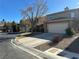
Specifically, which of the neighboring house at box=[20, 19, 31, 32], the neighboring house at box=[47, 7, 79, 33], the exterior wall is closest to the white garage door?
the neighboring house at box=[47, 7, 79, 33]

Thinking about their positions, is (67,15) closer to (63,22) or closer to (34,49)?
(63,22)

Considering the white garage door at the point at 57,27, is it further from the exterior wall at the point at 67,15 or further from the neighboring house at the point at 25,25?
the neighboring house at the point at 25,25

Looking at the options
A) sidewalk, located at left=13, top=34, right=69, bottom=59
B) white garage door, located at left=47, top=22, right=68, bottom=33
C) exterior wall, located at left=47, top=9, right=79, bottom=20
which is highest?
exterior wall, located at left=47, top=9, right=79, bottom=20

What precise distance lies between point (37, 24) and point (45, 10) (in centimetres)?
500

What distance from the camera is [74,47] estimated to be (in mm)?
16891

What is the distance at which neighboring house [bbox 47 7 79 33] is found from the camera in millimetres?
28803

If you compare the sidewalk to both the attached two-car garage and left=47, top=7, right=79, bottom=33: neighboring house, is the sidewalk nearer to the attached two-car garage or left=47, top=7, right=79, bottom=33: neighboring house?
the attached two-car garage

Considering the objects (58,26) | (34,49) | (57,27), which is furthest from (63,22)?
(34,49)

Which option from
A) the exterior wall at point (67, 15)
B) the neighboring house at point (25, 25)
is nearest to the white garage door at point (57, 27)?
the exterior wall at point (67, 15)

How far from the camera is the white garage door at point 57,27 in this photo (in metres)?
29.6

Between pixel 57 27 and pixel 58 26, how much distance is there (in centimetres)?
43

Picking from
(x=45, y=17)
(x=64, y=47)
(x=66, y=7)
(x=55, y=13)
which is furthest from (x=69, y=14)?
(x=64, y=47)

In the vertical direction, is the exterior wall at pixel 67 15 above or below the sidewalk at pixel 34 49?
above

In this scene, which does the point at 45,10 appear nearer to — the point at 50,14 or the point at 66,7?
the point at 50,14
